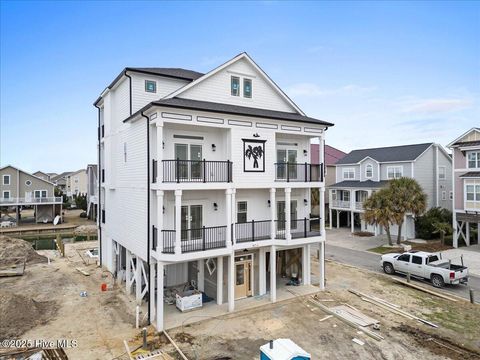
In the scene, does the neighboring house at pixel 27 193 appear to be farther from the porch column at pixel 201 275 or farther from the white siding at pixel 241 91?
the white siding at pixel 241 91

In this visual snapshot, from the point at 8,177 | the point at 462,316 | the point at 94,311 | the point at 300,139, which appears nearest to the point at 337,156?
the point at 300,139

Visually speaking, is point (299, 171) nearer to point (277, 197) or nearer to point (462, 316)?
point (277, 197)

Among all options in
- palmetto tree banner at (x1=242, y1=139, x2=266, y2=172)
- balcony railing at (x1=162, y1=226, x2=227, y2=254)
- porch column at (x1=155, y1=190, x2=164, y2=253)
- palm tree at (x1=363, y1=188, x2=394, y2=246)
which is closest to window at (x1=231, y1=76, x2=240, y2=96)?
palmetto tree banner at (x1=242, y1=139, x2=266, y2=172)

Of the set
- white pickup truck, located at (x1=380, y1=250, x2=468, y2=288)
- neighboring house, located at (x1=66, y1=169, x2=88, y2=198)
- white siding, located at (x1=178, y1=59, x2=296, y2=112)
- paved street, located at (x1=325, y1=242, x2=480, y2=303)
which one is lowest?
paved street, located at (x1=325, y1=242, x2=480, y2=303)

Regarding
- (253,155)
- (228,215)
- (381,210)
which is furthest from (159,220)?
(381,210)

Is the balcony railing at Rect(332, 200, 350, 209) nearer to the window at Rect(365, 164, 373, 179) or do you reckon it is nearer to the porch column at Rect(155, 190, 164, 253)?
the window at Rect(365, 164, 373, 179)

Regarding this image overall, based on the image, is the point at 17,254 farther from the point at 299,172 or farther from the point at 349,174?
the point at 349,174

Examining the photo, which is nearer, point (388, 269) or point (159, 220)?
point (159, 220)
